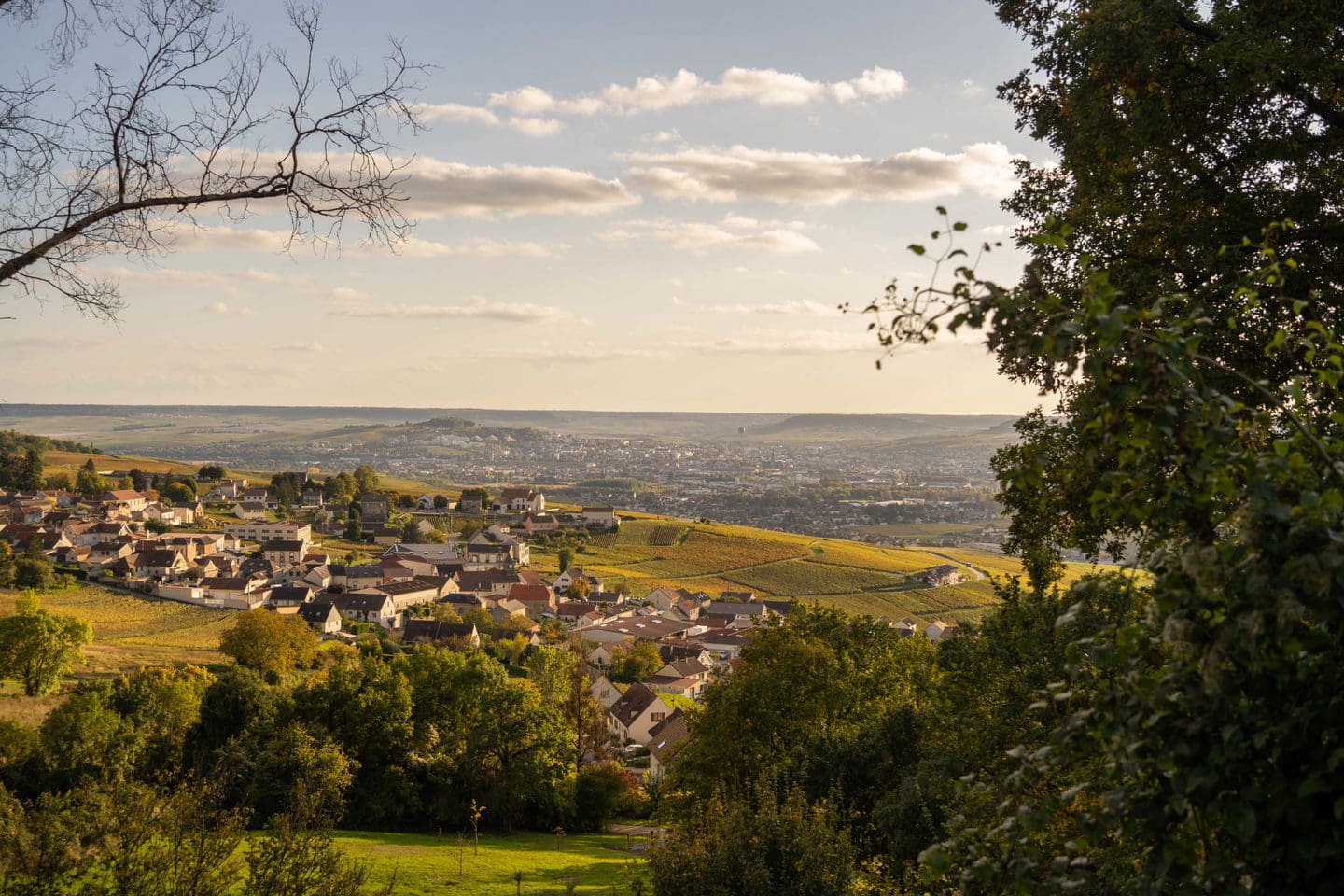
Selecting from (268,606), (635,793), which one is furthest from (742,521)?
(635,793)

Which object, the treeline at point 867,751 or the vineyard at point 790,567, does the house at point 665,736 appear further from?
the vineyard at point 790,567

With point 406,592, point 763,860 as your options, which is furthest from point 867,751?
point 406,592

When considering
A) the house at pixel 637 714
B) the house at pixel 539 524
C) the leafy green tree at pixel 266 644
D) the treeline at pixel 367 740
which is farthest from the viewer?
the house at pixel 539 524

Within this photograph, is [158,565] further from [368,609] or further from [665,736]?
[665,736]

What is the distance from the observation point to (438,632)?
7094 cm

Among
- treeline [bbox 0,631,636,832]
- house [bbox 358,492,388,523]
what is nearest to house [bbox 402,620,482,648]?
treeline [bbox 0,631,636,832]

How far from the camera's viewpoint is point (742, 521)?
186250 millimetres

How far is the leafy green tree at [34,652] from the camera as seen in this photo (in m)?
42.6

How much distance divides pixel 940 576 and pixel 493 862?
3621 inches

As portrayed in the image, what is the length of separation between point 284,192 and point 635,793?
38.6m

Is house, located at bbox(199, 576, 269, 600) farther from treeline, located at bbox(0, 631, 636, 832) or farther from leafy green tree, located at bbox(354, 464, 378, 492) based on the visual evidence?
leafy green tree, located at bbox(354, 464, 378, 492)

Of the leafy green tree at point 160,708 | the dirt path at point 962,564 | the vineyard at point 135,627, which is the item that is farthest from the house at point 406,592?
the dirt path at point 962,564

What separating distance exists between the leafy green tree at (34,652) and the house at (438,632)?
26794 mm

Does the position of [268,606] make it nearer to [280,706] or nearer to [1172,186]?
[280,706]
